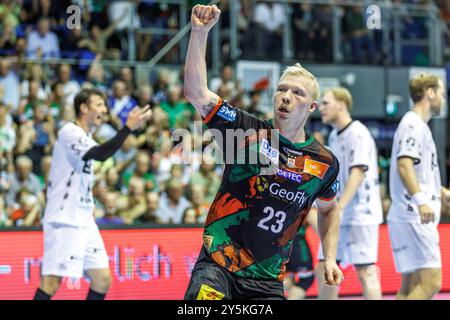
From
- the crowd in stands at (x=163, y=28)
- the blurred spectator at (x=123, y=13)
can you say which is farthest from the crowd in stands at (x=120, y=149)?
the blurred spectator at (x=123, y=13)

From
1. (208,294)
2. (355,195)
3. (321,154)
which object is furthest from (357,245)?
(208,294)

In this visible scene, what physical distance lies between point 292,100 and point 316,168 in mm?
471

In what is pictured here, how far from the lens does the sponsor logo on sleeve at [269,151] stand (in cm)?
546

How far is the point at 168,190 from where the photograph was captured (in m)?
12.6

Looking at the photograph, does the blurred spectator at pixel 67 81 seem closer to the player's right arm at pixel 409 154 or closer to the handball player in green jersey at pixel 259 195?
the player's right arm at pixel 409 154

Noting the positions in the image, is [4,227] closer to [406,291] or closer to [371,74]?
[406,291]

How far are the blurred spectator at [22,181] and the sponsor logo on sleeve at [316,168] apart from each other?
729 cm

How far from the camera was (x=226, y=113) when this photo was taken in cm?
530

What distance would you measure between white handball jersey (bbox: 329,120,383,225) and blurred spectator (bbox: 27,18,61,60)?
264 inches

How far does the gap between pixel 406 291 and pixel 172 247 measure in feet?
10.9

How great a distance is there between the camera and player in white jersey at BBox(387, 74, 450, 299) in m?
8.34

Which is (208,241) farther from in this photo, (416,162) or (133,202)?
(133,202)

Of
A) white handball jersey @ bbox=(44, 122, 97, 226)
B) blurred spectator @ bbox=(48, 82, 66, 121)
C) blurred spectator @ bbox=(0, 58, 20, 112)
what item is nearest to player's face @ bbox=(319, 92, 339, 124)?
white handball jersey @ bbox=(44, 122, 97, 226)
